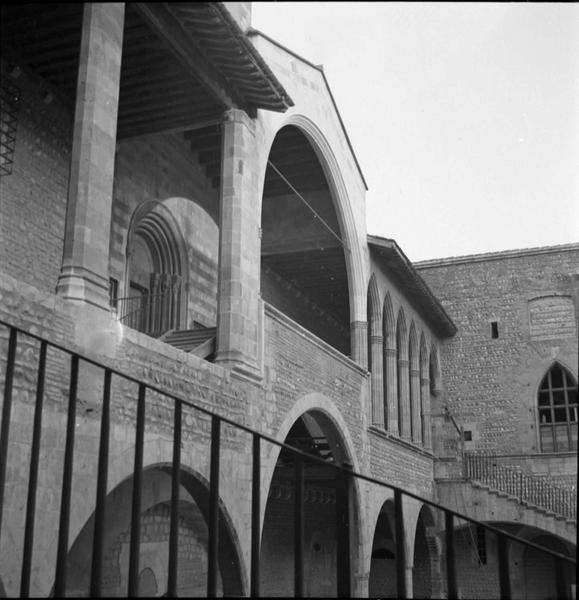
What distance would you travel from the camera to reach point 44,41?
10.7 m

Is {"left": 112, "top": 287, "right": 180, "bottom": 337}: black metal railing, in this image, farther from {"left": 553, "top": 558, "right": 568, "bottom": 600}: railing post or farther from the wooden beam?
{"left": 553, "top": 558, "right": 568, "bottom": 600}: railing post

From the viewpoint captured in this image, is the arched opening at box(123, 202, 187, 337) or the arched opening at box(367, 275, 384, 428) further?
the arched opening at box(367, 275, 384, 428)

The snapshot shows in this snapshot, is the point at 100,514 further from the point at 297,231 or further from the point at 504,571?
the point at 297,231

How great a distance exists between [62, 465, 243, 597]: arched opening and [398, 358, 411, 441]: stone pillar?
1057cm

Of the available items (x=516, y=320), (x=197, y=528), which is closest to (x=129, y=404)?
(x=197, y=528)

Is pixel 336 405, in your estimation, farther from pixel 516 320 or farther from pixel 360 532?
pixel 516 320

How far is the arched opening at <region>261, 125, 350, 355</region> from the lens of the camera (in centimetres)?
1641

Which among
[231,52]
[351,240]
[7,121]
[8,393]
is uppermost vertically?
[351,240]

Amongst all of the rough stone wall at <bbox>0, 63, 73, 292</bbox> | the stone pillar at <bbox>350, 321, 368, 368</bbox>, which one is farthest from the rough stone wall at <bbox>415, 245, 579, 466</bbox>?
the rough stone wall at <bbox>0, 63, 73, 292</bbox>

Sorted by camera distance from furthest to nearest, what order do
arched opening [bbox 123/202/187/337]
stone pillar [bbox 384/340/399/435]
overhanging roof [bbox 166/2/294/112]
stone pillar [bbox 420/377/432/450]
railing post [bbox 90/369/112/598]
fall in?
stone pillar [bbox 420/377/432/450], stone pillar [bbox 384/340/399/435], arched opening [bbox 123/202/187/337], overhanging roof [bbox 166/2/294/112], railing post [bbox 90/369/112/598]

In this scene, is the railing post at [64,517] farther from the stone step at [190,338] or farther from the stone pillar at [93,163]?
the stone step at [190,338]

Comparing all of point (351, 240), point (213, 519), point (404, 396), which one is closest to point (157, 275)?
point (351, 240)

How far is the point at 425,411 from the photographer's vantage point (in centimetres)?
2470

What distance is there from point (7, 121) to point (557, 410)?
65.8ft
